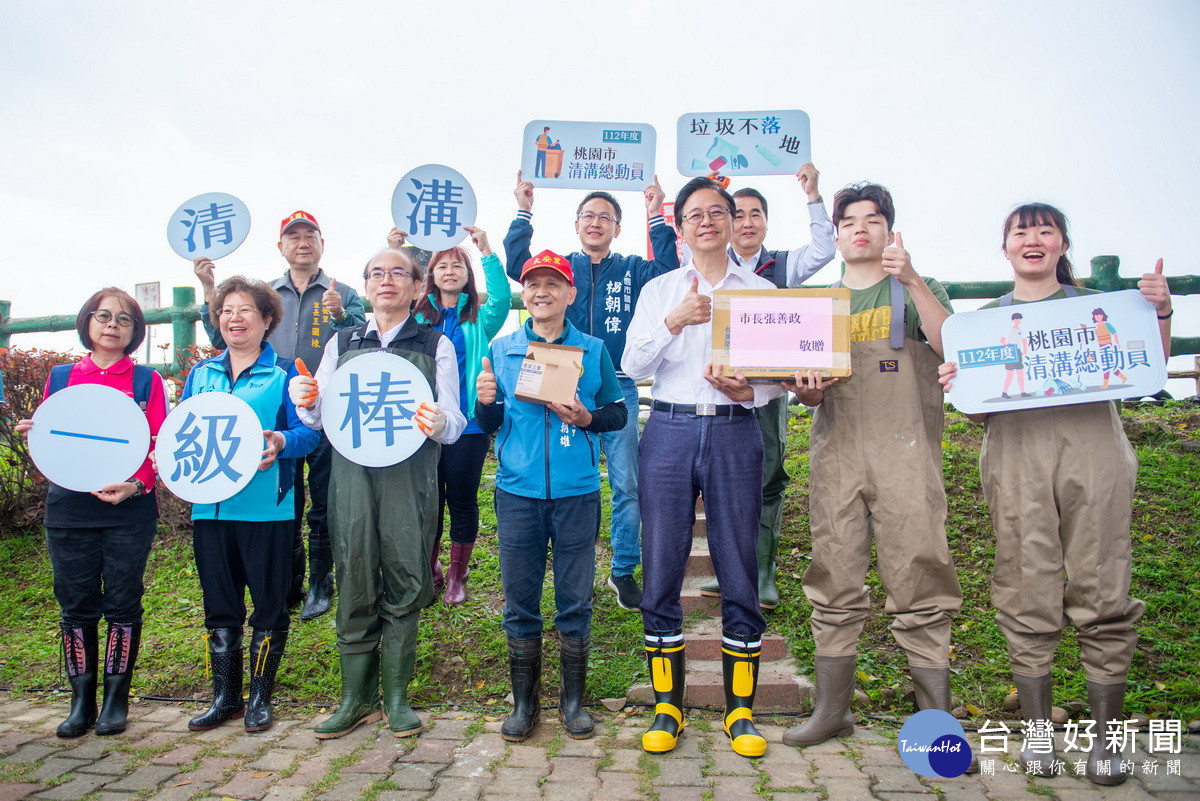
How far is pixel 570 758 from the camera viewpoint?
313 centimetres

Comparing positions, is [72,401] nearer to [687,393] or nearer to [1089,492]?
[687,393]

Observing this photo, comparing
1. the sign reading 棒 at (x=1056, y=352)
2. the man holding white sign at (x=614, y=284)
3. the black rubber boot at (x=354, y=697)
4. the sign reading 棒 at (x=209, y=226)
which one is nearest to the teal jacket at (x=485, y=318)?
the man holding white sign at (x=614, y=284)

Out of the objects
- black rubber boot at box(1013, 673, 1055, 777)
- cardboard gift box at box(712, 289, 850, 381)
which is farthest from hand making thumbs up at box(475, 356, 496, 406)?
black rubber boot at box(1013, 673, 1055, 777)

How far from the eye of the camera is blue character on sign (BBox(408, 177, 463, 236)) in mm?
4379

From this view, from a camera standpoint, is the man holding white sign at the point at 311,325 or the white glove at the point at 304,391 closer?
the white glove at the point at 304,391

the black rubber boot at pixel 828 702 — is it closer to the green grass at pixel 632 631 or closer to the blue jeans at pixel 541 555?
the green grass at pixel 632 631

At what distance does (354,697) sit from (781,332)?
2.45 m

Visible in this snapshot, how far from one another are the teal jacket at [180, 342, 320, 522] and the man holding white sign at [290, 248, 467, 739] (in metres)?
0.14

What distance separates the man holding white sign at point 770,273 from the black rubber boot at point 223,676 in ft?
8.03

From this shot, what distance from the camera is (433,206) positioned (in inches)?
174

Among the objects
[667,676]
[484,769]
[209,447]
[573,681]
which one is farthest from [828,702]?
[209,447]

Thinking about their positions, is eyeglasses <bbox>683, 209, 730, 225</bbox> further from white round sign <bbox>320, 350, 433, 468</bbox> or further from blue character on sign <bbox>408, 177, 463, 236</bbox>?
blue character on sign <bbox>408, 177, 463, 236</bbox>

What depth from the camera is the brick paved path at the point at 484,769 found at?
111 inches

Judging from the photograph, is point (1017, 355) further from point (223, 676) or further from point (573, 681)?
point (223, 676)
